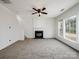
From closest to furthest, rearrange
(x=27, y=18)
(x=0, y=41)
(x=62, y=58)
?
(x=62, y=58) → (x=0, y=41) → (x=27, y=18)

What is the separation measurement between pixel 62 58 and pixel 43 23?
7239 millimetres

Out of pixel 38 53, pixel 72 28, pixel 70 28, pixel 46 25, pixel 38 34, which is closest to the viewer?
pixel 38 53

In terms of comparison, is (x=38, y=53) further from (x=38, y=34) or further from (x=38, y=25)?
(x=38, y=25)

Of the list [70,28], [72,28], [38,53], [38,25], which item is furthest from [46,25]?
[38,53]

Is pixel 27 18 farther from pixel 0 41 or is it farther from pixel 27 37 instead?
pixel 0 41

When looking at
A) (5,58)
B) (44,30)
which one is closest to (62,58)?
(5,58)

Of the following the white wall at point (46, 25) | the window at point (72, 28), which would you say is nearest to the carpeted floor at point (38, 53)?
the window at point (72, 28)

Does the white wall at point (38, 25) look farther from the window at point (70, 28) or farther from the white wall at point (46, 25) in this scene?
the window at point (70, 28)

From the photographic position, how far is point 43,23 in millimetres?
10578

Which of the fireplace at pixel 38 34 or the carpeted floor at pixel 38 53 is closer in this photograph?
the carpeted floor at pixel 38 53

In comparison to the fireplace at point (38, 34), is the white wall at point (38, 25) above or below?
above

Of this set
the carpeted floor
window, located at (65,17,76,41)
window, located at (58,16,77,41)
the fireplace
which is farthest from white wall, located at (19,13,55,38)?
the carpeted floor

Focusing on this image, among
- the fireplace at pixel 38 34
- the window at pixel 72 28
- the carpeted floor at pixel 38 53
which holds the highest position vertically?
the window at pixel 72 28

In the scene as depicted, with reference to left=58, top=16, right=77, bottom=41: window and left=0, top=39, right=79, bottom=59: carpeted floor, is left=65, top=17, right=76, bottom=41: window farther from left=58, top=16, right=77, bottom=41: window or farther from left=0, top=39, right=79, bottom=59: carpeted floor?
left=0, top=39, right=79, bottom=59: carpeted floor
